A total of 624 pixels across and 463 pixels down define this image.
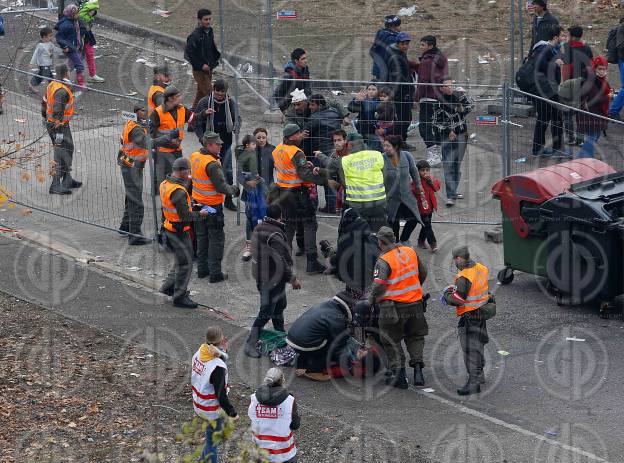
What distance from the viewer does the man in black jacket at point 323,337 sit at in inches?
423

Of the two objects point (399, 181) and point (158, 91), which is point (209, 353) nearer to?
point (399, 181)

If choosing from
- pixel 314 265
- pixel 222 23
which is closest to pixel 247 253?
pixel 314 265

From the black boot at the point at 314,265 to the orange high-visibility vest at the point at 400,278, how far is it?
2.84 metres

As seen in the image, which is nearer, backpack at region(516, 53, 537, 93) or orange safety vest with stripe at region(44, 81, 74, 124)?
orange safety vest with stripe at region(44, 81, 74, 124)

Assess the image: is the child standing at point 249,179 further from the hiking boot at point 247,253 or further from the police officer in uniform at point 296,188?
the police officer in uniform at point 296,188

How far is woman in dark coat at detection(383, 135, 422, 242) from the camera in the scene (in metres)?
13.5

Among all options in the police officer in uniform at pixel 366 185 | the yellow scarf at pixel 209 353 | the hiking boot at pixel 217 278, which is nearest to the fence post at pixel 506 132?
the police officer in uniform at pixel 366 185

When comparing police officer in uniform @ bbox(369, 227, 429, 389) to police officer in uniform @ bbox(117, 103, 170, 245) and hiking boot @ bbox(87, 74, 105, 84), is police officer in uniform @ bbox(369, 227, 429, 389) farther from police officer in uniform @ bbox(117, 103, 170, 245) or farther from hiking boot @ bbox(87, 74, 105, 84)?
hiking boot @ bbox(87, 74, 105, 84)

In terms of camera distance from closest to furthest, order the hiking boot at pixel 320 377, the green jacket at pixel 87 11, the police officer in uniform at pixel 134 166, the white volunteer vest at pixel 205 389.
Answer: the white volunteer vest at pixel 205 389, the hiking boot at pixel 320 377, the police officer in uniform at pixel 134 166, the green jacket at pixel 87 11

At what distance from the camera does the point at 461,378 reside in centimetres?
1087

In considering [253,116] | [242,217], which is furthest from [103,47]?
[242,217]

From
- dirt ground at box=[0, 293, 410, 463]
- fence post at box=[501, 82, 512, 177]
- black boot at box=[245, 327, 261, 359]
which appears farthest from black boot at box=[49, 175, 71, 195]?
fence post at box=[501, 82, 512, 177]

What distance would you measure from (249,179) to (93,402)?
396cm

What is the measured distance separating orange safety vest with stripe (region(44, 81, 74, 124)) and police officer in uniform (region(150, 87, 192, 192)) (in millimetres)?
1390
